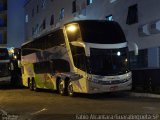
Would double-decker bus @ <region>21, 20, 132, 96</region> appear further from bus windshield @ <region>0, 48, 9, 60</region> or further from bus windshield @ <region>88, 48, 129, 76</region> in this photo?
bus windshield @ <region>0, 48, 9, 60</region>

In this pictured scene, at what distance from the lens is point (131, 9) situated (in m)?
30.9

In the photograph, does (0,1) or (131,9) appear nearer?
(131,9)

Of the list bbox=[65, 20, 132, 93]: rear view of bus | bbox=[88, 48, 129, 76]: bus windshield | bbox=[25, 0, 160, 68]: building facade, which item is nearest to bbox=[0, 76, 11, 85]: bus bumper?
bbox=[25, 0, 160, 68]: building facade

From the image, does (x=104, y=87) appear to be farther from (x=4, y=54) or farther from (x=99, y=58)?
(x=4, y=54)

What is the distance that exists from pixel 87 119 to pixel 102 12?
22.6m

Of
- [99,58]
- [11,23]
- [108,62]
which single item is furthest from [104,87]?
[11,23]

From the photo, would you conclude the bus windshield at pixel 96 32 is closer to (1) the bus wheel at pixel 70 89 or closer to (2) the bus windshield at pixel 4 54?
(1) the bus wheel at pixel 70 89

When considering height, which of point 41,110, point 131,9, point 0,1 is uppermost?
point 0,1

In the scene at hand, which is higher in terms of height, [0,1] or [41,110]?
[0,1]

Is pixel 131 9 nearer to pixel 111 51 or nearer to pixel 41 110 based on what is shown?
pixel 111 51

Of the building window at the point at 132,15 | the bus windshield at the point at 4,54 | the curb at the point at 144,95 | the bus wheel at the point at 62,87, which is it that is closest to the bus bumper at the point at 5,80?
the bus windshield at the point at 4,54

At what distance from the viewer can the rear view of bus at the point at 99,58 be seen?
2248 centimetres

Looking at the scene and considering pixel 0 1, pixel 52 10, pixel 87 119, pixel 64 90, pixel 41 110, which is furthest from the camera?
pixel 0 1

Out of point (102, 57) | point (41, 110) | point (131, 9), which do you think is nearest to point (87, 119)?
point (41, 110)
